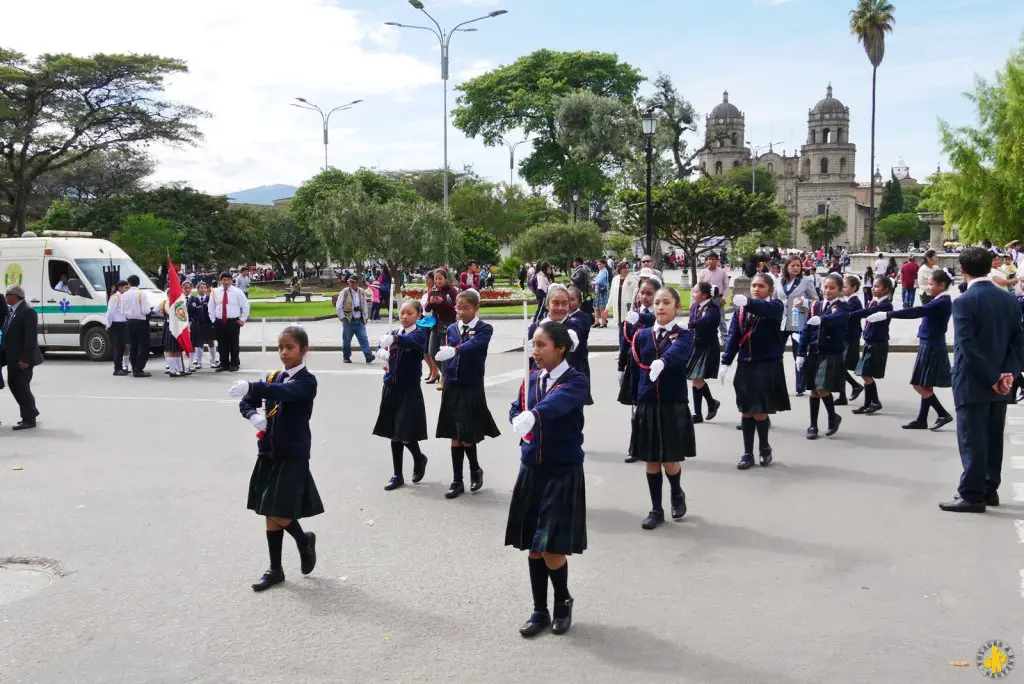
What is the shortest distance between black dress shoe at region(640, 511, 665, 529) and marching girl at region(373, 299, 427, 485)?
212 centimetres

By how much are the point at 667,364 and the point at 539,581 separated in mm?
2345

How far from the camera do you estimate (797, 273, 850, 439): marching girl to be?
998 centimetres

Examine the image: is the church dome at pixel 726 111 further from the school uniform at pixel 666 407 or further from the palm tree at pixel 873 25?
the school uniform at pixel 666 407

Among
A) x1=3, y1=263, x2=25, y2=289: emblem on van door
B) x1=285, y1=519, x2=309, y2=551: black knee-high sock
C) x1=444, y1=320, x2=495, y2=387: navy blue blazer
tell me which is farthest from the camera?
x1=3, y1=263, x2=25, y2=289: emblem on van door

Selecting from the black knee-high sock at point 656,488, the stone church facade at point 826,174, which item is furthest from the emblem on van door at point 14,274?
the stone church facade at point 826,174

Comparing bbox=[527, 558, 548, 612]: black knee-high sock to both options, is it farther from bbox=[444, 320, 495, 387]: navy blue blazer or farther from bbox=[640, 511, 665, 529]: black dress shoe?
bbox=[444, 320, 495, 387]: navy blue blazer

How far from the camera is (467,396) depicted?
25.2 ft

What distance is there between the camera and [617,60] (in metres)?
59.9

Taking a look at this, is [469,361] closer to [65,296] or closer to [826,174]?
[65,296]

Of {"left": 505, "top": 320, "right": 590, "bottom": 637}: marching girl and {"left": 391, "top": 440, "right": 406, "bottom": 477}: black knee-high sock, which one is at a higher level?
{"left": 505, "top": 320, "right": 590, "bottom": 637}: marching girl

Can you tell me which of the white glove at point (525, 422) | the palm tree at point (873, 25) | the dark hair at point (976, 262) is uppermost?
the palm tree at point (873, 25)

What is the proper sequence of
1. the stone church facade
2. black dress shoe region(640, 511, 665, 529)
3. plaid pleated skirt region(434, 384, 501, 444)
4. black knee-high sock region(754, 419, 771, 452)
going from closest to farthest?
black dress shoe region(640, 511, 665, 529)
plaid pleated skirt region(434, 384, 501, 444)
black knee-high sock region(754, 419, 771, 452)
the stone church facade

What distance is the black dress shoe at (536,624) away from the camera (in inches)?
188

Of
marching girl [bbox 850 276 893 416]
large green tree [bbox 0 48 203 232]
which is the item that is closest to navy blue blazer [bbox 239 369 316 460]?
marching girl [bbox 850 276 893 416]
